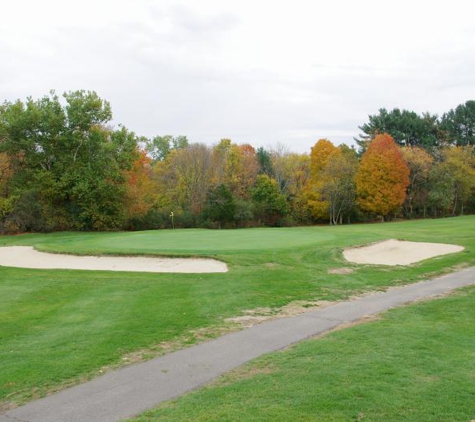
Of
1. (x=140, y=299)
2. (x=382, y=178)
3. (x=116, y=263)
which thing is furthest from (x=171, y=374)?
(x=382, y=178)

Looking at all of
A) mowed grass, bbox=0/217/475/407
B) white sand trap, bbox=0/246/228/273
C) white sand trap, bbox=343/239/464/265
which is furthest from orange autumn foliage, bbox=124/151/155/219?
white sand trap, bbox=343/239/464/265

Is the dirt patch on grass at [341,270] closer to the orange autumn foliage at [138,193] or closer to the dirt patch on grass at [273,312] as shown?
the dirt patch on grass at [273,312]

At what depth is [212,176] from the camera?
59.3 metres

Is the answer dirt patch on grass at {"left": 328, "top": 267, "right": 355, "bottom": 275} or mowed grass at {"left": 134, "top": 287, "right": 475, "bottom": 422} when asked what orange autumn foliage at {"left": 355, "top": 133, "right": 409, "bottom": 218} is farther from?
mowed grass at {"left": 134, "top": 287, "right": 475, "bottom": 422}

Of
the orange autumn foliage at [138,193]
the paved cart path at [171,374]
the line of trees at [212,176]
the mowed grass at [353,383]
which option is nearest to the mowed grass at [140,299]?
the paved cart path at [171,374]

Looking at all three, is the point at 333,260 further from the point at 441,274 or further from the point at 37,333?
the point at 37,333

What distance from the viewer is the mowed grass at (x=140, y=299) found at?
7570 millimetres

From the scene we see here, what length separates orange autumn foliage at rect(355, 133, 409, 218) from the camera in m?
55.3

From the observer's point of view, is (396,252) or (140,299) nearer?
(140,299)

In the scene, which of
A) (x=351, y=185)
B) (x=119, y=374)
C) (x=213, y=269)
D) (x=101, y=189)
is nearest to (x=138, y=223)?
(x=101, y=189)

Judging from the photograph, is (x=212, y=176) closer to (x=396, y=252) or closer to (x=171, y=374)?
(x=396, y=252)

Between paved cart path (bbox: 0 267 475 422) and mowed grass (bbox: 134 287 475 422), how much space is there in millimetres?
398

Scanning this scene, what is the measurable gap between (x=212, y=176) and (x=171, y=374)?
52913mm

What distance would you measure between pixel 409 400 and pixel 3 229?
130ft
